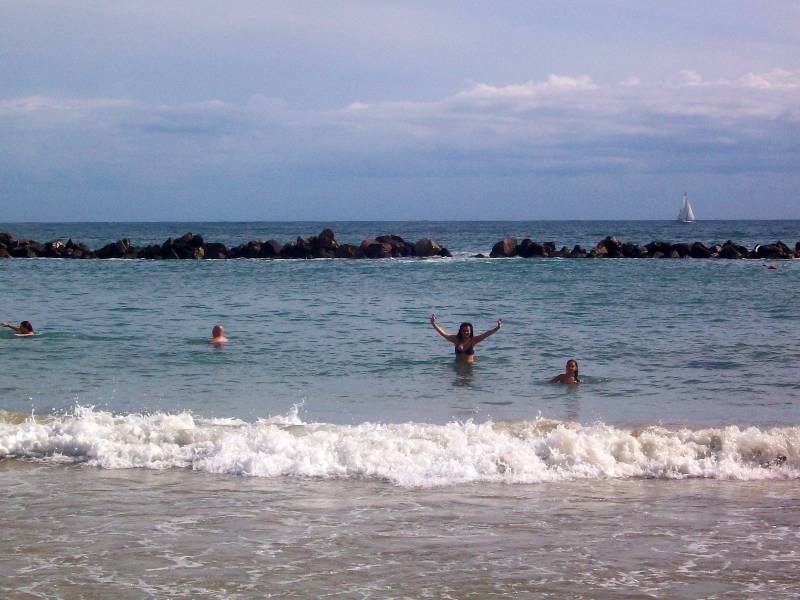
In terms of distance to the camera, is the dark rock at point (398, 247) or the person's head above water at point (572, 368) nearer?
the person's head above water at point (572, 368)

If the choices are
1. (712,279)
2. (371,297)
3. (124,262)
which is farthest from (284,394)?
(124,262)

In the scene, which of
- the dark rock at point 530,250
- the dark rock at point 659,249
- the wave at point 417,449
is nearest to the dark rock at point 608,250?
the dark rock at point 659,249

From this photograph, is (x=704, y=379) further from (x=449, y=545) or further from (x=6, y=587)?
(x=6, y=587)

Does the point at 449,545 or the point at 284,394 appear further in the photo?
the point at 284,394

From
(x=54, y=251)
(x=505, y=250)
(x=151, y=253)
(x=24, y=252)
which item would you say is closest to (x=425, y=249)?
(x=505, y=250)

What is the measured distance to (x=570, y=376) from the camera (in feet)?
46.4

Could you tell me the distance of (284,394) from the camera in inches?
532

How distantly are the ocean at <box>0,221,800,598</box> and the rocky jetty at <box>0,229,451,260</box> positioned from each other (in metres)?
27.2

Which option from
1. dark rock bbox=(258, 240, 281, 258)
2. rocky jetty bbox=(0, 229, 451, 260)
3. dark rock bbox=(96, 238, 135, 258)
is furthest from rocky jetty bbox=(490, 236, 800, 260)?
dark rock bbox=(96, 238, 135, 258)

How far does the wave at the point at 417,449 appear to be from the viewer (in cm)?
962

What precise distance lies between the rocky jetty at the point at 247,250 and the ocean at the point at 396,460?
2719 cm

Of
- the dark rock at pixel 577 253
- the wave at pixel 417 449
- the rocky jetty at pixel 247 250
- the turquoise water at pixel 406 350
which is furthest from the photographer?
the rocky jetty at pixel 247 250

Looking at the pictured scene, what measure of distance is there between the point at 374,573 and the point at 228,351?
35.3ft

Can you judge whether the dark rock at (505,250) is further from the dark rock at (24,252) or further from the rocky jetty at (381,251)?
the dark rock at (24,252)
